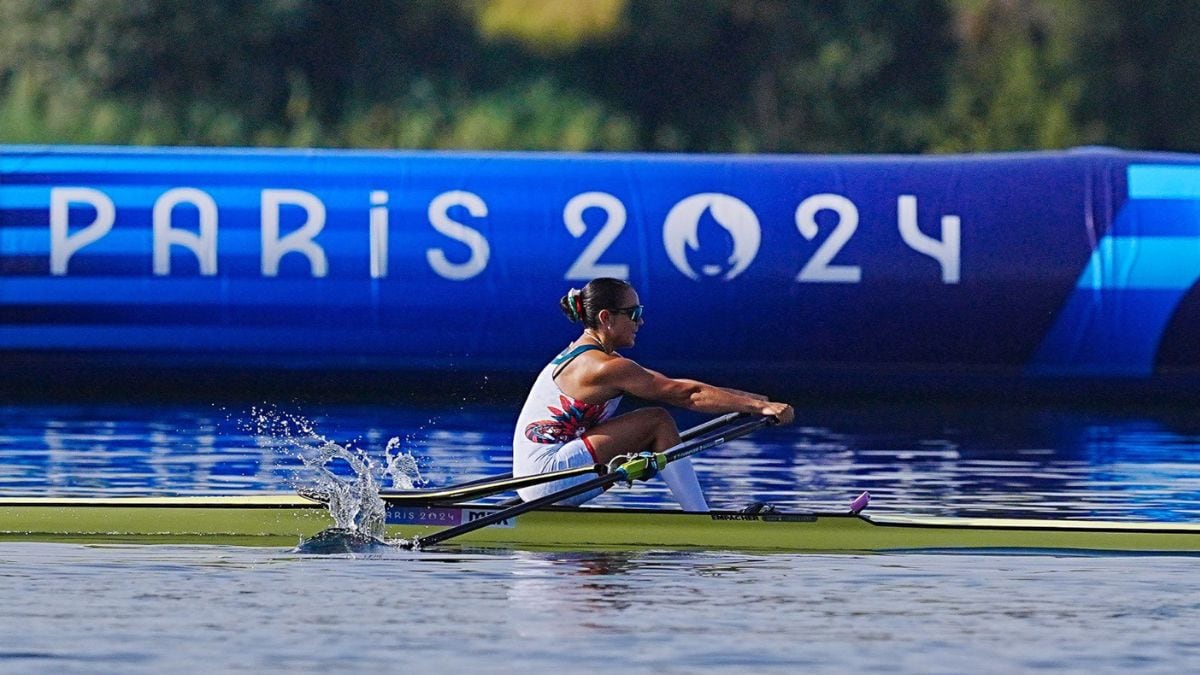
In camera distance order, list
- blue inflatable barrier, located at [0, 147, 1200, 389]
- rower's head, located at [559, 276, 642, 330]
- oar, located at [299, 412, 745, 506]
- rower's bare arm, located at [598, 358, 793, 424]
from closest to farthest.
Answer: oar, located at [299, 412, 745, 506]
rower's bare arm, located at [598, 358, 793, 424]
rower's head, located at [559, 276, 642, 330]
blue inflatable barrier, located at [0, 147, 1200, 389]

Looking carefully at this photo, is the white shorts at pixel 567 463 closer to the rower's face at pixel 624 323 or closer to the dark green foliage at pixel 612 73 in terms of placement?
the rower's face at pixel 624 323

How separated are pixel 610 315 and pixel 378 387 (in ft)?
26.3

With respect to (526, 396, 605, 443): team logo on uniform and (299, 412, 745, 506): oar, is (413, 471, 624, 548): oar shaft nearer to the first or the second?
(299, 412, 745, 506): oar

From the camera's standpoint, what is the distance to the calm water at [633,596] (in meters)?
8.48

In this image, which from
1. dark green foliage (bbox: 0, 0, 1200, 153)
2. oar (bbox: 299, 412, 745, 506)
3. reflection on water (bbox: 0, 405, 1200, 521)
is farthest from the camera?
dark green foliage (bbox: 0, 0, 1200, 153)

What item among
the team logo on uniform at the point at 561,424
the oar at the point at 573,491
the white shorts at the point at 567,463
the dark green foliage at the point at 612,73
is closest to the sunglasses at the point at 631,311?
the team logo on uniform at the point at 561,424

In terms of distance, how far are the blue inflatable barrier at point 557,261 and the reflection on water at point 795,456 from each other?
523 mm

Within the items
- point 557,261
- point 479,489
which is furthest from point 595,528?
point 557,261

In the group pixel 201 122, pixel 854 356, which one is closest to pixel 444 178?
pixel 854 356

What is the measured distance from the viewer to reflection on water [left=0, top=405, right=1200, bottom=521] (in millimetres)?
13297

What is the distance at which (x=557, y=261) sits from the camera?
1845 cm

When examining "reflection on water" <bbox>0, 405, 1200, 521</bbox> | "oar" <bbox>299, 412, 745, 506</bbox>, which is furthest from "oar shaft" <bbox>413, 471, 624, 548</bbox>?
"reflection on water" <bbox>0, 405, 1200, 521</bbox>

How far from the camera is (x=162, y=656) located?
8.41m

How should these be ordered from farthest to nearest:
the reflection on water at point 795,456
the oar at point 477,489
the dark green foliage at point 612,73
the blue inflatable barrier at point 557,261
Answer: the dark green foliage at point 612,73
the blue inflatable barrier at point 557,261
the reflection on water at point 795,456
the oar at point 477,489
